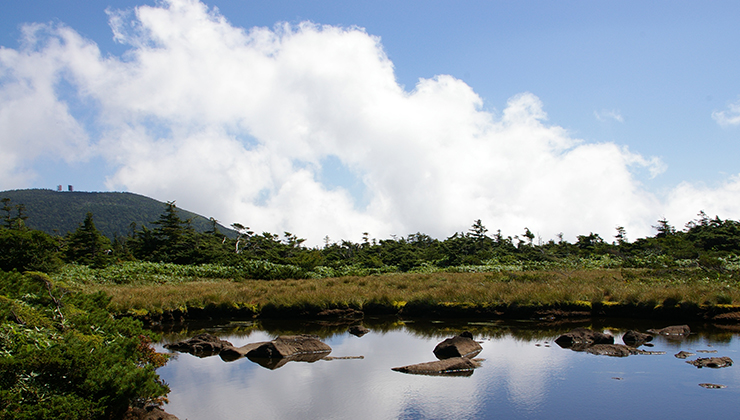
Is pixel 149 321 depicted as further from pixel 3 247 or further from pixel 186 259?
pixel 186 259

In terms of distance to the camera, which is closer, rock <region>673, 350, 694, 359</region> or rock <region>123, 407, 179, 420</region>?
rock <region>123, 407, 179, 420</region>

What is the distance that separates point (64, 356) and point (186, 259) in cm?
3575

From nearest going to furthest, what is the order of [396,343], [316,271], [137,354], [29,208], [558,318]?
[137,354], [396,343], [558,318], [316,271], [29,208]

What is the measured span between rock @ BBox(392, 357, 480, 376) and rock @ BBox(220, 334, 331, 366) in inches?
104

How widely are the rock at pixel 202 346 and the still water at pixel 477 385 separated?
1.70 feet

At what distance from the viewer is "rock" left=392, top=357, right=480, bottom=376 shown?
29.8ft

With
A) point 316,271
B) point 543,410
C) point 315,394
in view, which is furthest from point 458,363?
point 316,271

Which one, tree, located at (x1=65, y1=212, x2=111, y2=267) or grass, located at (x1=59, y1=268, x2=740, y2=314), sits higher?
tree, located at (x1=65, y1=212, x2=111, y2=267)

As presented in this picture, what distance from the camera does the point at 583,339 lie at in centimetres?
1143

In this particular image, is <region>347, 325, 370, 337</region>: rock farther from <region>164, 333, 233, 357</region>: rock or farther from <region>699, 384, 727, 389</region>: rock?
<region>699, 384, 727, 389</region>: rock

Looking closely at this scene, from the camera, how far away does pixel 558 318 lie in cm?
1587

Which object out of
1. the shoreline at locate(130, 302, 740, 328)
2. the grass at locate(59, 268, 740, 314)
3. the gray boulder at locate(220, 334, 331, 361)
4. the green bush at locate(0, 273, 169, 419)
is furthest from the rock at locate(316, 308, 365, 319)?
the green bush at locate(0, 273, 169, 419)

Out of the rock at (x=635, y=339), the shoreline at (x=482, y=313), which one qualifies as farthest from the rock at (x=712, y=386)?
the shoreline at (x=482, y=313)

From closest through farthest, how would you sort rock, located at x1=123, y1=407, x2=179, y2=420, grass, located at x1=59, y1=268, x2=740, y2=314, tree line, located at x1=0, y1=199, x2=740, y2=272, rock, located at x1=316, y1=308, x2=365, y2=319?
rock, located at x1=123, y1=407, x2=179, y2=420
grass, located at x1=59, y1=268, x2=740, y2=314
rock, located at x1=316, y1=308, x2=365, y2=319
tree line, located at x1=0, y1=199, x2=740, y2=272
